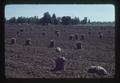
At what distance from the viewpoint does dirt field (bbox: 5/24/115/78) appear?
9.79 ft

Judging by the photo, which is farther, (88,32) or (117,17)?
(88,32)

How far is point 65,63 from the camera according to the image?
311 cm

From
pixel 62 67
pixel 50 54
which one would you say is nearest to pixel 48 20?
pixel 50 54

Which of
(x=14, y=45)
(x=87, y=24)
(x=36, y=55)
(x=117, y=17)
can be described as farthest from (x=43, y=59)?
(x=117, y=17)

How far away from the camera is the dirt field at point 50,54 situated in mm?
2984

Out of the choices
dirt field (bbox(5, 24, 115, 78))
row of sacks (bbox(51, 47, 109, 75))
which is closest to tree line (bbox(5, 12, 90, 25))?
dirt field (bbox(5, 24, 115, 78))

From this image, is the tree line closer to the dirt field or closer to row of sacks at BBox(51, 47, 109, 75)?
the dirt field

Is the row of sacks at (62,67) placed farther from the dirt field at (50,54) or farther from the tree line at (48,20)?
the tree line at (48,20)

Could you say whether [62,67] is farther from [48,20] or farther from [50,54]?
[48,20]

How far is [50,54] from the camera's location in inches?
122

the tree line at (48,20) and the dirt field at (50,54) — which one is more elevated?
the tree line at (48,20)

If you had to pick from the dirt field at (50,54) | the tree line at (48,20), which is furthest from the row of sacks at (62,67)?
the tree line at (48,20)
